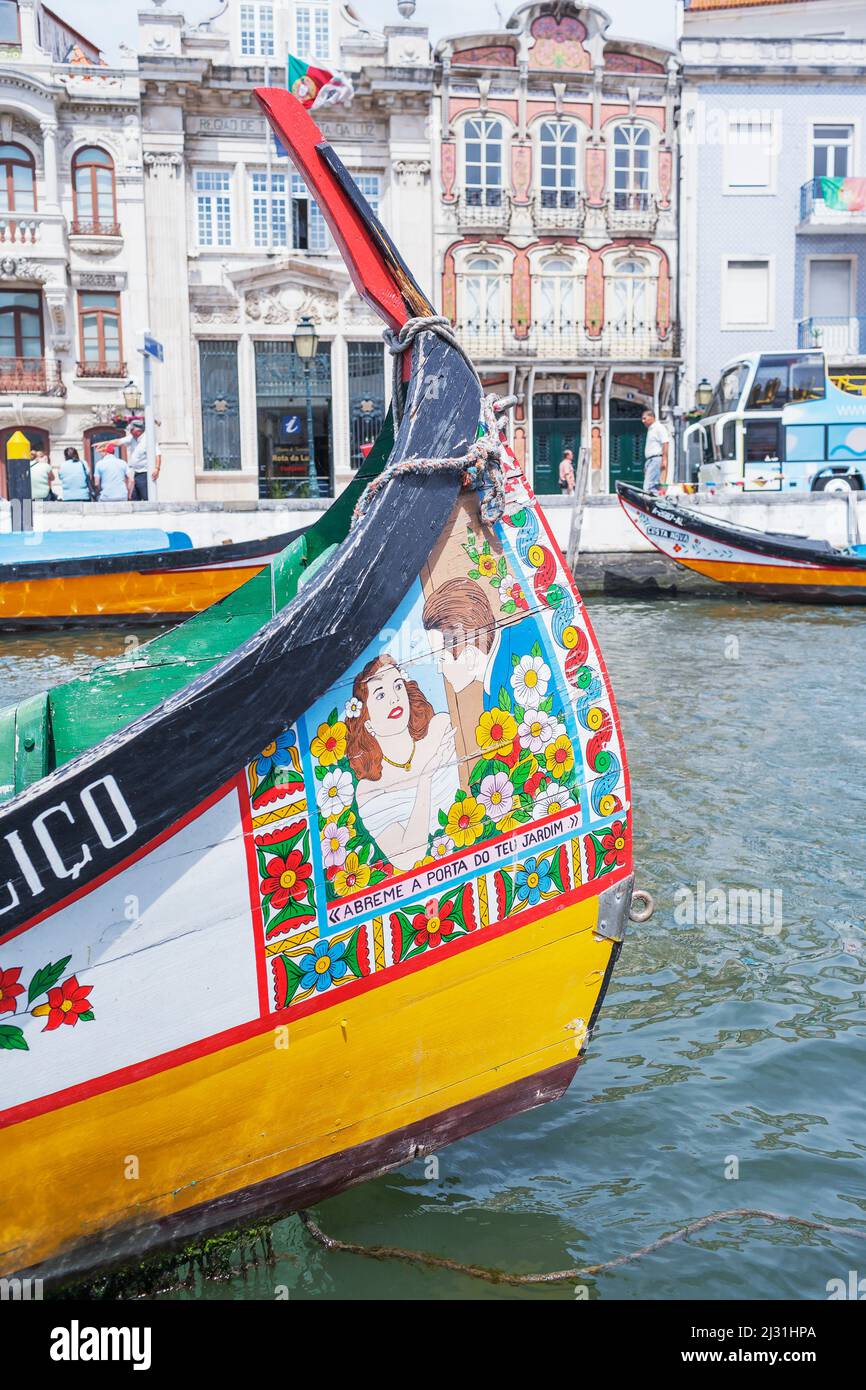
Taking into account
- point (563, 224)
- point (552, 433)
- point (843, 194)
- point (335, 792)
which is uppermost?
point (843, 194)

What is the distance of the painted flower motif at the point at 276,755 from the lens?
2.81 meters

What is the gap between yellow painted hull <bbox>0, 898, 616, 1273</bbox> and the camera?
8.95 feet

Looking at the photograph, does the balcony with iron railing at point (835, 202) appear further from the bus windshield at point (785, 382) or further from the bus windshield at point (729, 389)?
the bus windshield at point (785, 382)

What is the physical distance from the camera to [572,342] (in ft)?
94.6

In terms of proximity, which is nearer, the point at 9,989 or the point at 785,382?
the point at 9,989

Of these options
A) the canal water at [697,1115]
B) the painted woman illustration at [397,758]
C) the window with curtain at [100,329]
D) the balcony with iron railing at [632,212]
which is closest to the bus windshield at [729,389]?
the balcony with iron railing at [632,212]

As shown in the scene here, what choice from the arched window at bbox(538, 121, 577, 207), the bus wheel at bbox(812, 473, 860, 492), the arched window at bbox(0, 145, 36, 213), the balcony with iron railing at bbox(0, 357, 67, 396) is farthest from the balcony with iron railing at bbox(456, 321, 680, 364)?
the arched window at bbox(0, 145, 36, 213)

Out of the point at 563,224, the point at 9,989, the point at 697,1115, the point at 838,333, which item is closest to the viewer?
the point at 9,989

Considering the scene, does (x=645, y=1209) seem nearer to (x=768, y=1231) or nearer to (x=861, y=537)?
(x=768, y=1231)

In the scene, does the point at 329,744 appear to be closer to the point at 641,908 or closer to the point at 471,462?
the point at 471,462

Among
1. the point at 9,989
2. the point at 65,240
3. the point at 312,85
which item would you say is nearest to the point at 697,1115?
the point at 9,989

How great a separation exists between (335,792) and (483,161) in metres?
28.4

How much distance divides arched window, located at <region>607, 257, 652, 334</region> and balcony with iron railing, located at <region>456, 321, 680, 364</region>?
4 centimetres

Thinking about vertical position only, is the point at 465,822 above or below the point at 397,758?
below
